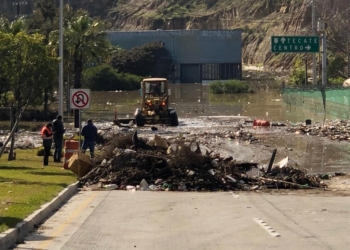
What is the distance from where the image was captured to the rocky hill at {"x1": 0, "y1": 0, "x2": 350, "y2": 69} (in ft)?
463

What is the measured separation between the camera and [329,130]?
133ft

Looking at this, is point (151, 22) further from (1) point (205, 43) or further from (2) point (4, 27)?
(2) point (4, 27)

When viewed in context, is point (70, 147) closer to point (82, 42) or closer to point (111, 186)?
point (111, 186)

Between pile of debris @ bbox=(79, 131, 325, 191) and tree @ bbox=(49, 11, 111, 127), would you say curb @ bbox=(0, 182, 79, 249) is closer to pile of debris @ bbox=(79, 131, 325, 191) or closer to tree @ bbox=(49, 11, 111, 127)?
pile of debris @ bbox=(79, 131, 325, 191)

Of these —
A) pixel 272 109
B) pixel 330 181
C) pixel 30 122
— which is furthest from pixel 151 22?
pixel 330 181

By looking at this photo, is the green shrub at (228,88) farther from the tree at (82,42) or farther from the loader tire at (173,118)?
the loader tire at (173,118)

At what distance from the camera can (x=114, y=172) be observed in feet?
67.5

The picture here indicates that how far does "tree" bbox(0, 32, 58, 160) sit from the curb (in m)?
6.65

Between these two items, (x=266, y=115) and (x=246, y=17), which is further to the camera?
(x=246, y=17)

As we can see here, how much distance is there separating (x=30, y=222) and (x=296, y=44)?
50.1 metres

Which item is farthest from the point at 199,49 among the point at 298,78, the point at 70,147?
the point at 70,147

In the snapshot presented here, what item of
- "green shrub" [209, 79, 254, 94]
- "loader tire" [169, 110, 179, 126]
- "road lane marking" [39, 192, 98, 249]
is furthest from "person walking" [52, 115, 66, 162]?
"green shrub" [209, 79, 254, 94]

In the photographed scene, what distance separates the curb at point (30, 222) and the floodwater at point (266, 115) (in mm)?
10530

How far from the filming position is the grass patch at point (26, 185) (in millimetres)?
13562
